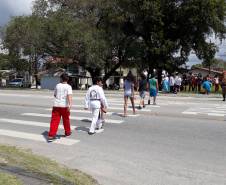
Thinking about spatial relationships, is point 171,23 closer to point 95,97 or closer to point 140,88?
point 140,88

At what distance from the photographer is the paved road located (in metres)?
7.46

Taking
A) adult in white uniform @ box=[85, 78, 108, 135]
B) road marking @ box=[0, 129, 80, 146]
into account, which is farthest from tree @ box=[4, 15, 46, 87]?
adult in white uniform @ box=[85, 78, 108, 135]

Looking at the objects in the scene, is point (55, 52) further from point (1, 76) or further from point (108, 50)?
point (1, 76)

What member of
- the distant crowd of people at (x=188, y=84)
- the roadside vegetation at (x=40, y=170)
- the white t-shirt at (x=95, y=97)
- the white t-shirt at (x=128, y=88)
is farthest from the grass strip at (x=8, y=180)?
the distant crowd of people at (x=188, y=84)

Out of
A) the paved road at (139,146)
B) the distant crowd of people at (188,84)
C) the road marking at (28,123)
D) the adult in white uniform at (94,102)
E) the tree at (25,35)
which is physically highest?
the tree at (25,35)

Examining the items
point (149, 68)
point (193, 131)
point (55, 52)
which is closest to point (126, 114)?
point (193, 131)

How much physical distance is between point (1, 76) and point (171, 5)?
150 feet

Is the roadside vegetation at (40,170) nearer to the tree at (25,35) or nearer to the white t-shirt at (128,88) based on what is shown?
the white t-shirt at (128,88)

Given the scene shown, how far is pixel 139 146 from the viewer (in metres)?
9.89

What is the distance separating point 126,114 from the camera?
15.9 m

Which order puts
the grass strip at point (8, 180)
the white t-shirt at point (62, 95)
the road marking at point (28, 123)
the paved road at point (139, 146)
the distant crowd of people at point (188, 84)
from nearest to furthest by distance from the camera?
the grass strip at point (8, 180) < the paved road at point (139, 146) < the white t-shirt at point (62, 95) < the road marking at point (28, 123) < the distant crowd of people at point (188, 84)

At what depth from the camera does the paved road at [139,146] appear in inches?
294

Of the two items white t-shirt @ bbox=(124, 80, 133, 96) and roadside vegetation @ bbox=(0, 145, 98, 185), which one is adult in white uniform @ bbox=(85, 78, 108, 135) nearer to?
roadside vegetation @ bbox=(0, 145, 98, 185)

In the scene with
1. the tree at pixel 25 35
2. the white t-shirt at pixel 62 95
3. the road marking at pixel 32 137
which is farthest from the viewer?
the tree at pixel 25 35
